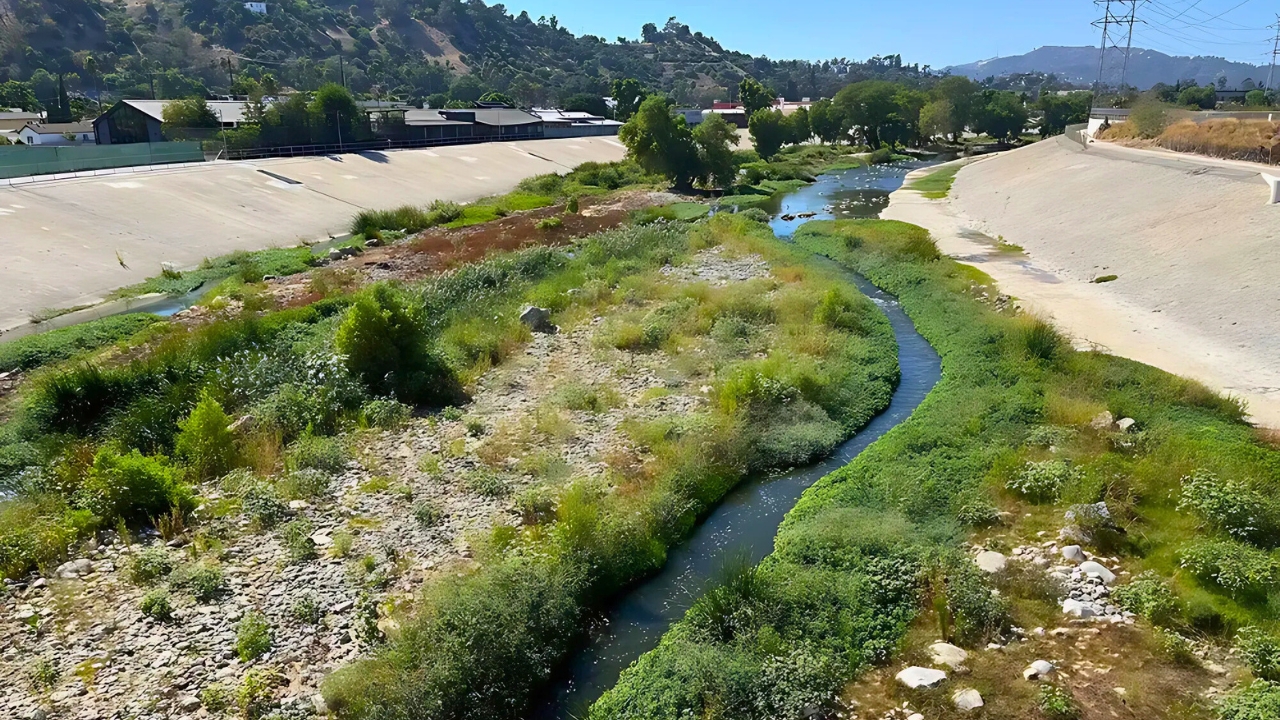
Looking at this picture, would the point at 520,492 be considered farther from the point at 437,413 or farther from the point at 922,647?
the point at 922,647

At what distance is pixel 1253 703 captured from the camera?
8.78 m

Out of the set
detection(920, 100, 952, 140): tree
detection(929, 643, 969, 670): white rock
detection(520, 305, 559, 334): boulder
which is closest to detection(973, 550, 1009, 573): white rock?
detection(929, 643, 969, 670): white rock

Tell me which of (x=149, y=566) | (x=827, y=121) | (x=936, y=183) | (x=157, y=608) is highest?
(x=827, y=121)

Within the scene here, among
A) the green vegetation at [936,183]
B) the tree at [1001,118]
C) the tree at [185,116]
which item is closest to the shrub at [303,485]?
the green vegetation at [936,183]

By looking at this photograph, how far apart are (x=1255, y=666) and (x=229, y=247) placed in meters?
42.2

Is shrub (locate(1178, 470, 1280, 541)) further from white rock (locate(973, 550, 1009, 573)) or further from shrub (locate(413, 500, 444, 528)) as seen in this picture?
shrub (locate(413, 500, 444, 528))

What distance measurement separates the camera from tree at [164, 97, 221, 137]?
191 feet

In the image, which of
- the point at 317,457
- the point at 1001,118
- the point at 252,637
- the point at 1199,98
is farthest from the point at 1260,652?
the point at 1199,98

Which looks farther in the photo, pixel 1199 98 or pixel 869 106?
pixel 1199 98

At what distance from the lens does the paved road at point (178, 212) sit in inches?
1173

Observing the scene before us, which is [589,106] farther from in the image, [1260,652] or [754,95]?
[1260,652]

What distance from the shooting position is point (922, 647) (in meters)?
10.5

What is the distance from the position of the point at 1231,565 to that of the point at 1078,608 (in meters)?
2.46

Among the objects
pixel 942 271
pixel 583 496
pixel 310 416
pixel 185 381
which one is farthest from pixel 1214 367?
pixel 185 381
